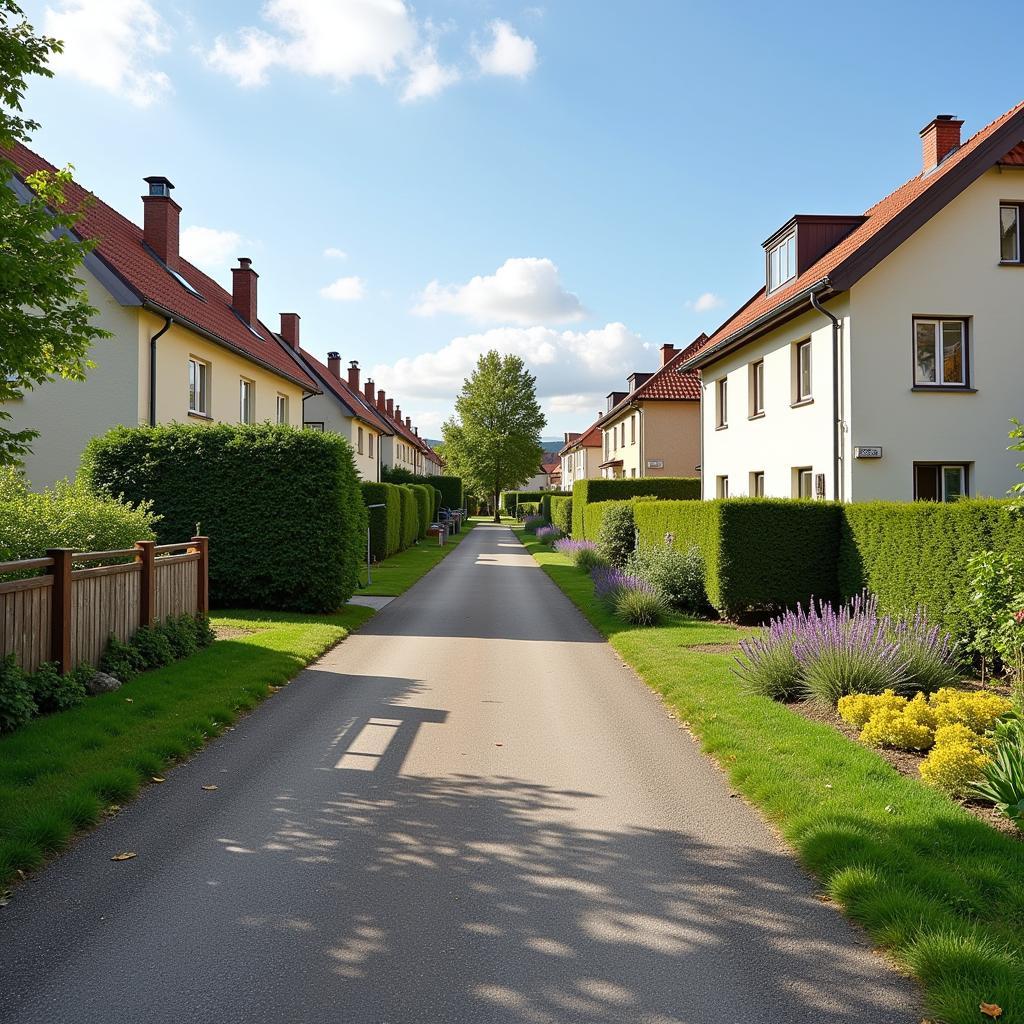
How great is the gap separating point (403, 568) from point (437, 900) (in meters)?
21.1

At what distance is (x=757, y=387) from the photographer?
20.1 metres

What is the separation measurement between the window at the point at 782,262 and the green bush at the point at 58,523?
15059 mm

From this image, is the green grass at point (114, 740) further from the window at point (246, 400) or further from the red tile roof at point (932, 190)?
the window at point (246, 400)

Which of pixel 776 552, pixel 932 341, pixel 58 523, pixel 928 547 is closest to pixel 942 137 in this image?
pixel 932 341

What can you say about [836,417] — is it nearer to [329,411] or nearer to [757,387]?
[757,387]

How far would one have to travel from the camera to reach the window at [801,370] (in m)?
17.2

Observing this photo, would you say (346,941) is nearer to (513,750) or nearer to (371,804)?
(371,804)

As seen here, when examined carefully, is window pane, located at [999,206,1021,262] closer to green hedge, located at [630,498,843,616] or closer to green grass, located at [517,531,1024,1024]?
green hedge, located at [630,498,843,616]

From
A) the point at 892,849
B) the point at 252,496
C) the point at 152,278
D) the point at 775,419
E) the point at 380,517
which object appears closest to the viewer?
the point at 892,849

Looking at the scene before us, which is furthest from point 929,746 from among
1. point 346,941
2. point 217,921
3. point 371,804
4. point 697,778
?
point 217,921

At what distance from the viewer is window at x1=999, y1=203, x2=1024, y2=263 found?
1550cm

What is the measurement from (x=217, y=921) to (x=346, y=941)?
64 centimetres

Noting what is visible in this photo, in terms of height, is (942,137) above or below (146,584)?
above

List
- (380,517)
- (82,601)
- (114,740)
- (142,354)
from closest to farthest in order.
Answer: (114,740) < (82,601) < (142,354) < (380,517)
